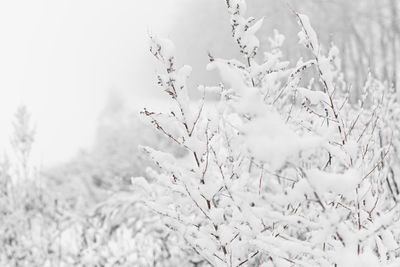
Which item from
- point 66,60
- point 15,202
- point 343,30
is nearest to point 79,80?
point 66,60

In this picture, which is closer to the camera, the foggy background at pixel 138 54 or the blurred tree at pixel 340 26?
the blurred tree at pixel 340 26

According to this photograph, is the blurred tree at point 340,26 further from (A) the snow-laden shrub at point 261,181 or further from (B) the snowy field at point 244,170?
(A) the snow-laden shrub at point 261,181

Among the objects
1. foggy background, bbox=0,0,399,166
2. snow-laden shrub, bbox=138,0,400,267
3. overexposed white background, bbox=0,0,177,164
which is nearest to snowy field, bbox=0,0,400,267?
snow-laden shrub, bbox=138,0,400,267

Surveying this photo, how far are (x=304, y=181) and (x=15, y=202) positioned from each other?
367 cm

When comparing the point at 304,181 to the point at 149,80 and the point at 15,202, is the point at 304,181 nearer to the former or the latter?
the point at 15,202

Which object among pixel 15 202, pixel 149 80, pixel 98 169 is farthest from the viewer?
pixel 149 80

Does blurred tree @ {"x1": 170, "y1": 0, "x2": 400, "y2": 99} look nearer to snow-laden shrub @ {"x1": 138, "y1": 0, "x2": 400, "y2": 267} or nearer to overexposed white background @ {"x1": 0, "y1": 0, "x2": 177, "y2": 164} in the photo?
snow-laden shrub @ {"x1": 138, "y1": 0, "x2": 400, "y2": 267}

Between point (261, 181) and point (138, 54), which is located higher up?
point (261, 181)

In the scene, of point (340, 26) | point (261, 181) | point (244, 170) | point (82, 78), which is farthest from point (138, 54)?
point (261, 181)

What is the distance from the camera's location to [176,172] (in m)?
1.18

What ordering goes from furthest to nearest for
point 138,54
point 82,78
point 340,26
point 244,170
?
1. point 82,78
2. point 138,54
3. point 340,26
4. point 244,170

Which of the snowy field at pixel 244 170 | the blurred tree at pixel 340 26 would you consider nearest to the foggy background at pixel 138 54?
the blurred tree at pixel 340 26

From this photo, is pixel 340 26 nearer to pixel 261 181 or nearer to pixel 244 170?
pixel 244 170

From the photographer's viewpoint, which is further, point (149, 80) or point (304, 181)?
point (149, 80)
